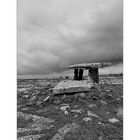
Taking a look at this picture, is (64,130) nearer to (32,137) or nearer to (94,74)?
(32,137)

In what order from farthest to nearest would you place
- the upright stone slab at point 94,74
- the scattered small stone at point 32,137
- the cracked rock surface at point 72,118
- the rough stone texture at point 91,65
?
the upright stone slab at point 94,74 → the rough stone texture at point 91,65 → the cracked rock surface at point 72,118 → the scattered small stone at point 32,137

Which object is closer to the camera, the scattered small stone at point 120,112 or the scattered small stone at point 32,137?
the scattered small stone at point 32,137

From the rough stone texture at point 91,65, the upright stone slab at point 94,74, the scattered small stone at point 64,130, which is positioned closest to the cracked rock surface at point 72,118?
the scattered small stone at point 64,130

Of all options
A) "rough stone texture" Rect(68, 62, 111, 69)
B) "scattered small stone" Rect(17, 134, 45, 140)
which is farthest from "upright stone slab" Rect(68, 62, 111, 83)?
"scattered small stone" Rect(17, 134, 45, 140)

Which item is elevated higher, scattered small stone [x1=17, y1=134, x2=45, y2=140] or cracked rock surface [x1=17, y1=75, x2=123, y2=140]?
cracked rock surface [x1=17, y1=75, x2=123, y2=140]

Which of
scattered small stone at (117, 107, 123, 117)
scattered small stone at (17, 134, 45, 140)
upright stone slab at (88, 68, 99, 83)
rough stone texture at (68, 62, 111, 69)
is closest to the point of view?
scattered small stone at (17, 134, 45, 140)

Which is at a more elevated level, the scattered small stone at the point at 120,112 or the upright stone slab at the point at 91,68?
the upright stone slab at the point at 91,68

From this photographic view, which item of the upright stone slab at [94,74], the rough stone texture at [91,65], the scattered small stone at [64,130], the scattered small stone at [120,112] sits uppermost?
the rough stone texture at [91,65]

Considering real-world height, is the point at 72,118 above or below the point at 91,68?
below

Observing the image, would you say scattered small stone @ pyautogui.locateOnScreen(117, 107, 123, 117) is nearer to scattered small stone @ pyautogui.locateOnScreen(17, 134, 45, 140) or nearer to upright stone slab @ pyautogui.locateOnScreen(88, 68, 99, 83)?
scattered small stone @ pyautogui.locateOnScreen(17, 134, 45, 140)

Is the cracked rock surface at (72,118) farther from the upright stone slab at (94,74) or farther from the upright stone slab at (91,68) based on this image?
the upright stone slab at (94,74)

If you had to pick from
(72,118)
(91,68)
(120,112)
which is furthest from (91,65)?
(72,118)
